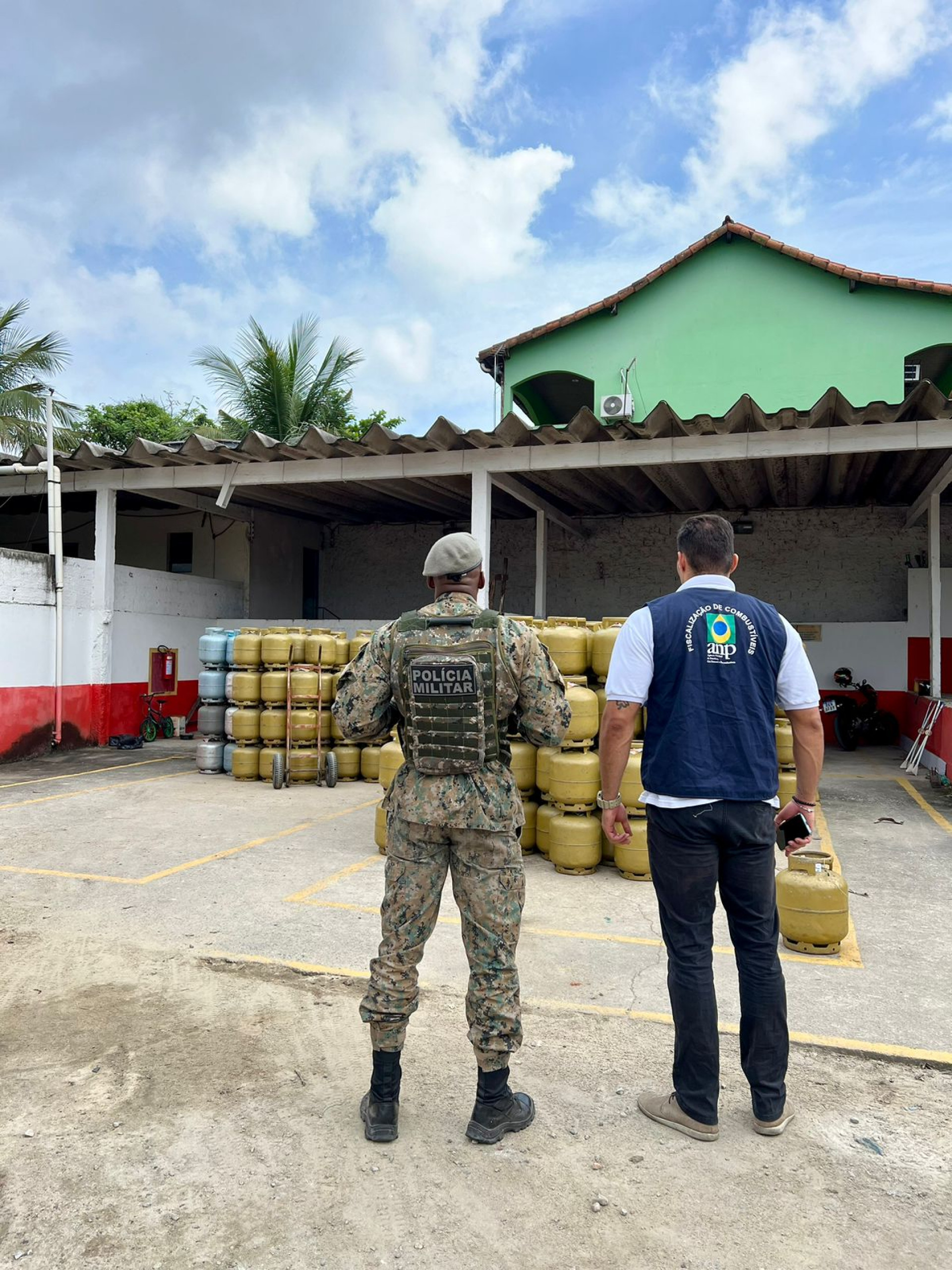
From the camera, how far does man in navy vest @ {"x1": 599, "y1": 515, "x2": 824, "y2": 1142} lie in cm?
279

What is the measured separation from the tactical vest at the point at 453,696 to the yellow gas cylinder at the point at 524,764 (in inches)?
142

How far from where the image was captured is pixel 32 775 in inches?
415

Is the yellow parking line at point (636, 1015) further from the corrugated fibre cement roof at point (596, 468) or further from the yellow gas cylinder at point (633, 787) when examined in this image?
the corrugated fibre cement roof at point (596, 468)

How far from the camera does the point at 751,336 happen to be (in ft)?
55.1

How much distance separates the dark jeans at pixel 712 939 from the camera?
2787 mm

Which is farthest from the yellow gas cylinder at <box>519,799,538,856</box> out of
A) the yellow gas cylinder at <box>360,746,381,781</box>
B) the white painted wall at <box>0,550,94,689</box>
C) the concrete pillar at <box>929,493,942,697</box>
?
the white painted wall at <box>0,550,94,689</box>

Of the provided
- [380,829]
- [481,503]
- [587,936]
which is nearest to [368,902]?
[380,829]

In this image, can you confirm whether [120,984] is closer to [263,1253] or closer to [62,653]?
[263,1253]

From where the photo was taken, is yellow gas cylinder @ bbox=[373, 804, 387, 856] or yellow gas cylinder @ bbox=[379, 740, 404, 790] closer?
yellow gas cylinder @ bbox=[373, 804, 387, 856]

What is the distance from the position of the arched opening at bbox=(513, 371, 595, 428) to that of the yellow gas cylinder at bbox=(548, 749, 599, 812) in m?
13.3

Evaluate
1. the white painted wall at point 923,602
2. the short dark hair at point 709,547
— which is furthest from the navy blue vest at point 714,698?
the white painted wall at point 923,602

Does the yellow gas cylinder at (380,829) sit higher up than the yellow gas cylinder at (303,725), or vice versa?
the yellow gas cylinder at (303,725)

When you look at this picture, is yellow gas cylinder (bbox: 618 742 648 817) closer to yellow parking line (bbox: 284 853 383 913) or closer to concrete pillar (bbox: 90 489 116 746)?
yellow parking line (bbox: 284 853 383 913)

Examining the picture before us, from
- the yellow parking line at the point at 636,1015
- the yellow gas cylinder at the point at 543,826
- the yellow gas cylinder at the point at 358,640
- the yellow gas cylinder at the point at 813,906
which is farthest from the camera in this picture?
the yellow gas cylinder at the point at 358,640
